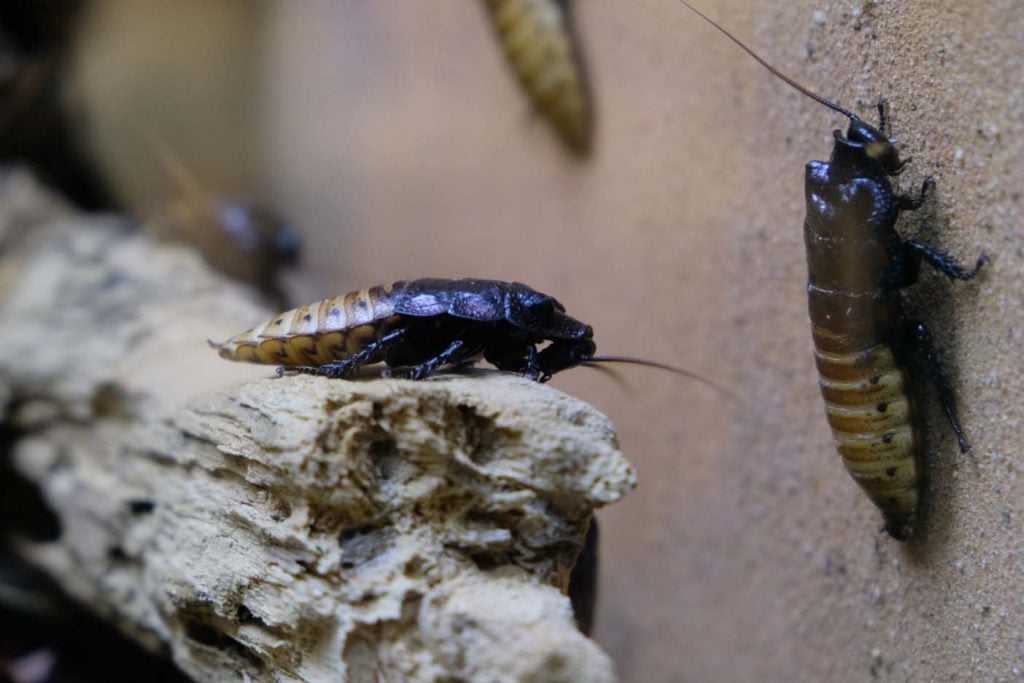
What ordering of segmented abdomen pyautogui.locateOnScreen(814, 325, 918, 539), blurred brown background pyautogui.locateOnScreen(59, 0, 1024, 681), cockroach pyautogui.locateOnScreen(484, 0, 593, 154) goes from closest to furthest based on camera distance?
blurred brown background pyautogui.locateOnScreen(59, 0, 1024, 681) → segmented abdomen pyautogui.locateOnScreen(814, 325, 918, 539) → cockroach pyautogui.locateOnScreen(484, 0, 593, 154)

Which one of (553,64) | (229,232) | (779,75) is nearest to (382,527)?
(779,75)

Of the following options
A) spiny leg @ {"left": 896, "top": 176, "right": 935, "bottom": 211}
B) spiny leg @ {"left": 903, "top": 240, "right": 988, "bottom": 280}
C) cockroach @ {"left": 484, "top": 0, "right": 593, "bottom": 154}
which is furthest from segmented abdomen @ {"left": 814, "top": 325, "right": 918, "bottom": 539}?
cockroach @ {"left": 484, "top": 0, "right": 593, "bottom": 154}

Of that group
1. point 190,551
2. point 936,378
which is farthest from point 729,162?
point 190,551

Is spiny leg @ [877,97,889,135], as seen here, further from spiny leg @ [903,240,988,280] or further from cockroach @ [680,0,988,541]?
spiny leg @ [903,240,988,280]

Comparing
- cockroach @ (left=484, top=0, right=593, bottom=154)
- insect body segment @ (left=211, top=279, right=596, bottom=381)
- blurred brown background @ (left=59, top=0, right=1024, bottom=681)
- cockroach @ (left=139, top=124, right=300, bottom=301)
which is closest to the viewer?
blurred brown background @ (left=59, top=0, right=1024, bottom=681)

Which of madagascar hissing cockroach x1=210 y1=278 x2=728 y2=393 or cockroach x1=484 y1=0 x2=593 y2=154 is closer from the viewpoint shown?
madagascar hissing cockroach x1=210 y1=278 x2=728 y2=393

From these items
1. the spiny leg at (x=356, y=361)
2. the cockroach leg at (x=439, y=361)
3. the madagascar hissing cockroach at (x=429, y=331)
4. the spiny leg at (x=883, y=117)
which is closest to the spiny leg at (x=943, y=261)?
the spiny leg at (x=883, y=117)

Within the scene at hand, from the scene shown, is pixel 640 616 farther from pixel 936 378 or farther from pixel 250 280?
pixel 250 280
